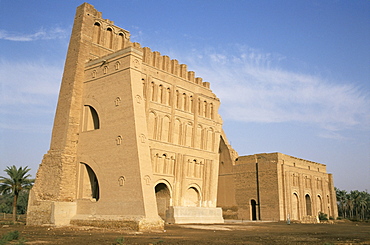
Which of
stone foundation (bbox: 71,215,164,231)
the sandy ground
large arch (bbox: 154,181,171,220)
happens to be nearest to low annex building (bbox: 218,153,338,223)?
large arch (bbox: 154,181,171,220)

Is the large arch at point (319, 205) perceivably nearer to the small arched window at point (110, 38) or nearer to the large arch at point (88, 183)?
the large arch at point (88, 183)

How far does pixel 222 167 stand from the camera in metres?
43.4

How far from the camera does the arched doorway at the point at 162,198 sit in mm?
28219

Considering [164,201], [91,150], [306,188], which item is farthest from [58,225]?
[306,188]

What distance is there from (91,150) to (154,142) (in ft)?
18.8

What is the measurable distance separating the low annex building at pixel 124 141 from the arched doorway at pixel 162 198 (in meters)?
0.08

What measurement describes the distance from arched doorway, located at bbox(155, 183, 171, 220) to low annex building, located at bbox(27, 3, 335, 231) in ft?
0.26

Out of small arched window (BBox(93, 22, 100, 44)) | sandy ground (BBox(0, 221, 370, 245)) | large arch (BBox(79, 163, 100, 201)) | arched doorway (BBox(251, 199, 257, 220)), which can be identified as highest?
small arched window (BBox(93, 22, 100, 44))

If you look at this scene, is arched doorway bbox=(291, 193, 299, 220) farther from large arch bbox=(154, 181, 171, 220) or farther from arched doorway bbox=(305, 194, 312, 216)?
large arch bbox=(154, 181, 171, 220)

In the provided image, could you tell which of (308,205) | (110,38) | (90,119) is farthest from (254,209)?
(110,38)

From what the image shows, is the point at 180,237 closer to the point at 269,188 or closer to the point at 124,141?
the point at 124,141

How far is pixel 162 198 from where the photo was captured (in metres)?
28.6

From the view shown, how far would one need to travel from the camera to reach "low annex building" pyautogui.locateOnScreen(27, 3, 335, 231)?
21.2 m

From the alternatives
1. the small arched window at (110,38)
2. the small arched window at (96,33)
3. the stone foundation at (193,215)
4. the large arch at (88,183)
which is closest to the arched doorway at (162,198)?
the stone foundation at (193,215)
